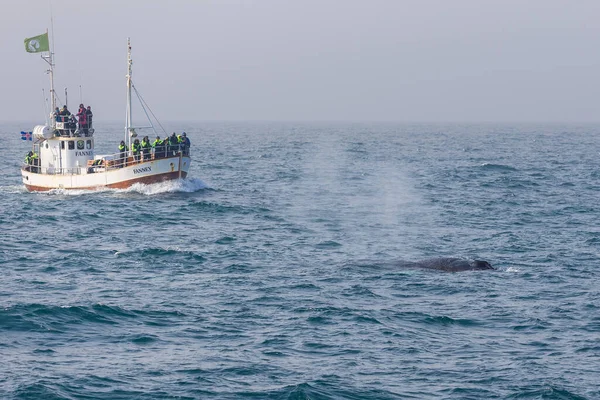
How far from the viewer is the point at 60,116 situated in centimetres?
6612

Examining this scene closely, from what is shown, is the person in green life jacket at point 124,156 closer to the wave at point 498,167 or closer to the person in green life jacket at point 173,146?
the person in green life jacket at point 173,146

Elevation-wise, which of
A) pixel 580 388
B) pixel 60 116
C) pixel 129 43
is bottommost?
pixel 580 388

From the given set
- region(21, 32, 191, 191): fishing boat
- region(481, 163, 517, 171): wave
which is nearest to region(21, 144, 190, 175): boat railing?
region(21, 32, 191, 191): fishing boat

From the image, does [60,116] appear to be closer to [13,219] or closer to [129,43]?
[129,43]

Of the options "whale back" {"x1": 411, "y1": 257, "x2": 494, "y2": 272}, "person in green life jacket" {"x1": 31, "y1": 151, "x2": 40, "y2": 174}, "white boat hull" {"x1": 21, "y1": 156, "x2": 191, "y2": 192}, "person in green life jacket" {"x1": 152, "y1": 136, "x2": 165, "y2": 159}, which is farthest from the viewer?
"person in green life jacket" {"x1": 31, "y1": 151, "x2": 40, "y2": 174}

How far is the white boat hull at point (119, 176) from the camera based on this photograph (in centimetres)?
6569

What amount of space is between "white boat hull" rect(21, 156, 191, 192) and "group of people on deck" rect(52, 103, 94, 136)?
3248 mm

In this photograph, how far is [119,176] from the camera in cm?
6594

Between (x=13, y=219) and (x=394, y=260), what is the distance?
27970mm

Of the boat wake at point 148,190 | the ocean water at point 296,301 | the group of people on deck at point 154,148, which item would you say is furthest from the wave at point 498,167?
the group of people on deck at point 154,148

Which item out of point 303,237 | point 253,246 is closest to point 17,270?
point 253,246

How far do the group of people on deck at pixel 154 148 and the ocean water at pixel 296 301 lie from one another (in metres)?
4.72

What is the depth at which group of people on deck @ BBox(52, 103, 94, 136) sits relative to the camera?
66188 millimetres

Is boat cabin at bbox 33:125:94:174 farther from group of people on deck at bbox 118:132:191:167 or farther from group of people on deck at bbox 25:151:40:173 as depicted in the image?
group of people on deck at bbox 118:132:191:167
